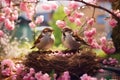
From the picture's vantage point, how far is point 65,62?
89.0 inches

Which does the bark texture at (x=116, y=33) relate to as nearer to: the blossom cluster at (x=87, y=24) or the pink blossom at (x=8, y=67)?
the blossom cluster at (x=87, y=24)

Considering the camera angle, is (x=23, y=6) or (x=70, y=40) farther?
(x=23, y=6)

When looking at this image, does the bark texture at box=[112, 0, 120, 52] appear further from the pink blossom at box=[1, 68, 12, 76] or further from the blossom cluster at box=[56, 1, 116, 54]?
the pink blossom at box=[1, 68, 12, 76]

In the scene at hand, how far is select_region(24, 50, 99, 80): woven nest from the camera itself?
2270 mm

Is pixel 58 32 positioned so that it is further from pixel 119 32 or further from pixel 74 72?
pixel 74 72

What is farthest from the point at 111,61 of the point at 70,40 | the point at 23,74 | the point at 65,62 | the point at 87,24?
the point at 23,74

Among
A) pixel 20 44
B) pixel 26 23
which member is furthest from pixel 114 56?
pixel 26 23

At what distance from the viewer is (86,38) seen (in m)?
2.81

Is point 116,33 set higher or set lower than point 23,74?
higher

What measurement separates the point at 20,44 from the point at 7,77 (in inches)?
49.5

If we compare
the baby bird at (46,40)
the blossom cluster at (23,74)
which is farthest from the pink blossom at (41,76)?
the baby bird at (46,40)

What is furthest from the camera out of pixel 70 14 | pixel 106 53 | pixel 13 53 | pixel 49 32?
pixel 13 53

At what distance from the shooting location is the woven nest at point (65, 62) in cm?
227

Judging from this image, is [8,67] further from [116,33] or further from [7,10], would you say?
[116,33]
